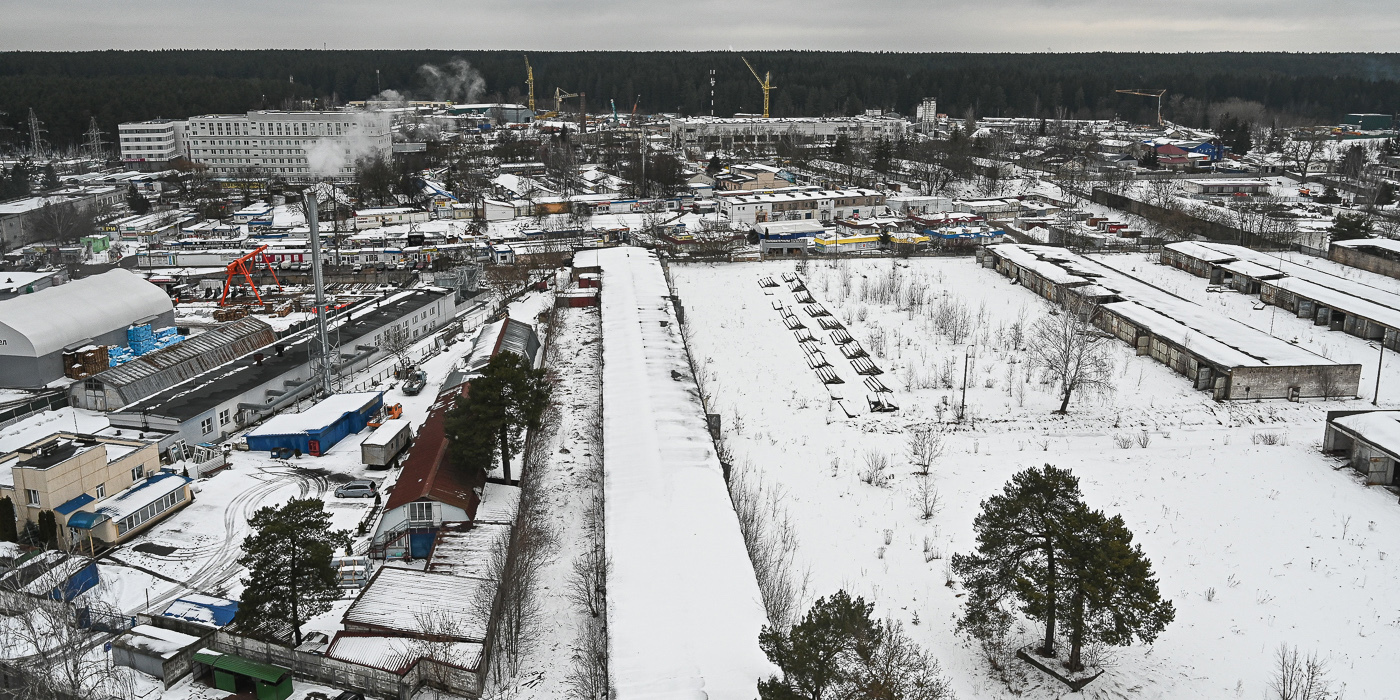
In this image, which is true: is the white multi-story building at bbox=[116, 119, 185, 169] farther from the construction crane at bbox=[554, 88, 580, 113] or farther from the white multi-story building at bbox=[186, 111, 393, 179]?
the construction crane at bbox=[554, 88, 580, 113]

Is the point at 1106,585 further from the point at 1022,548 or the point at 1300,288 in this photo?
the point at 1300,288

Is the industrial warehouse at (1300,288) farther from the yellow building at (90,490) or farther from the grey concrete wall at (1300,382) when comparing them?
the yellow building at (90,490)

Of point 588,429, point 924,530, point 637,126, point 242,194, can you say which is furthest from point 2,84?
point 924,530

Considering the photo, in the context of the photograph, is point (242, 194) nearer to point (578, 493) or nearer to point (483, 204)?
point (483, 204)

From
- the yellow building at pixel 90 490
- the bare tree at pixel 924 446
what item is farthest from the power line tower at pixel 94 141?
the bare tree at pixel 924 446

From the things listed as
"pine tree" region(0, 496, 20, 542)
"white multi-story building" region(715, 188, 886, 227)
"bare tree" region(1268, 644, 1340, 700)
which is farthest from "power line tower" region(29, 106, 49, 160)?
"bare tree" region(1268, 644, 1340, 700)

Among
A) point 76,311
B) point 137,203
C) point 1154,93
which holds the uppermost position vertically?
point 1154,93

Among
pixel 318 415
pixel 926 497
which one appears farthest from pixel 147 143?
pixel 926 497
